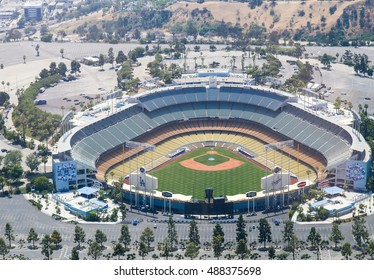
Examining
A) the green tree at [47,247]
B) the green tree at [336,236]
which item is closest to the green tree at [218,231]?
the green tree at [336,236]

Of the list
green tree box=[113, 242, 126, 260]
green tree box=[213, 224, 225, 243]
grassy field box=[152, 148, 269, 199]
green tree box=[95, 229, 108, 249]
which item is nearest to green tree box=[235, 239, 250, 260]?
green tree box=[213, 224, 225, 243]

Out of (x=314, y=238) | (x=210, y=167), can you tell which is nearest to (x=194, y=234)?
(x=314, y=238)

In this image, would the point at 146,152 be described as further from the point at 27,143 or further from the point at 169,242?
the point at 169,242

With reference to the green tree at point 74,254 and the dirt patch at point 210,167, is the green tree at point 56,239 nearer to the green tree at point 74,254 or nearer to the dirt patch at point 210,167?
the green tree at point 74,254

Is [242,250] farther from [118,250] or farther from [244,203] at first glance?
A: [244,203]

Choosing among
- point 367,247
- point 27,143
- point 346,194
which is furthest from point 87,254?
point 27,143

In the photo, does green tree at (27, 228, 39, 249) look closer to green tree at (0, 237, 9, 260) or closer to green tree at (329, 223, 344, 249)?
green tree at (0, 237, 9, 260)
